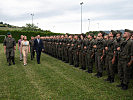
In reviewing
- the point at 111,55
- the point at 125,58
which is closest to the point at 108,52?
the point at 111,55

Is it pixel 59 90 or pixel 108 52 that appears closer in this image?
pixel 59 90

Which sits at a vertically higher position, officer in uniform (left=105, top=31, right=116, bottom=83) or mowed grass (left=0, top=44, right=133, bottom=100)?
officer in uniform (left=105, top=31, right=116, bottom=83)

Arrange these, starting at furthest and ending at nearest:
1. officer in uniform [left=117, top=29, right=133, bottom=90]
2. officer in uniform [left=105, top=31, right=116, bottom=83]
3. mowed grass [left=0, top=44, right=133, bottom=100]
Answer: officer in uniform [left=105, top=31, right=116, bottom=83] → officer in uniform [left=117, top=29, right=133, bottom=90] → mowed grass [left=0, top=44, right=133, bottom=100]

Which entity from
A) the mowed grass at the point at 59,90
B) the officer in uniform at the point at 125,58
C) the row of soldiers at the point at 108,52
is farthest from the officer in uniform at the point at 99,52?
the officer in uniform at the point at 125,58

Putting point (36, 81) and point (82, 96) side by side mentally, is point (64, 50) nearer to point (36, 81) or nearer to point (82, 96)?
point (36, 81)

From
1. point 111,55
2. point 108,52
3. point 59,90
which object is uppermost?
point 108,52

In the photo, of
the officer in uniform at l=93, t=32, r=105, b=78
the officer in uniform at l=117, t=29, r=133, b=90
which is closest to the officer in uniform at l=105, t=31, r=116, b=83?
the officer in uniform at l=93, t=32, r=105, b=78

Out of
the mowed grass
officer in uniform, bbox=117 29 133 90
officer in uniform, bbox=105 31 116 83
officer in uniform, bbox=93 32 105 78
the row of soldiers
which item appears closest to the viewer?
the mowed grass

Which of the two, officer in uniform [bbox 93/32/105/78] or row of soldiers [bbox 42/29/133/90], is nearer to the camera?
row of soldiers [bbox 42/29/133/90]

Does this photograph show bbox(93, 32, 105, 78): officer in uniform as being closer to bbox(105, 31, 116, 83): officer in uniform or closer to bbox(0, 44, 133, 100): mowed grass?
bbox(105, 31, 116, 83): officer in uniform

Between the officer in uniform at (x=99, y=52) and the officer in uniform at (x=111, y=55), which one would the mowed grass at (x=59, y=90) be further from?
the officer in uniform at (x=99, y=52)

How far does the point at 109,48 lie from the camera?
8.18 metres

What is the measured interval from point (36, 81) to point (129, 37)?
462cm

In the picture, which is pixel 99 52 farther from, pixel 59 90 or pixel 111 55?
pixel 59 90
